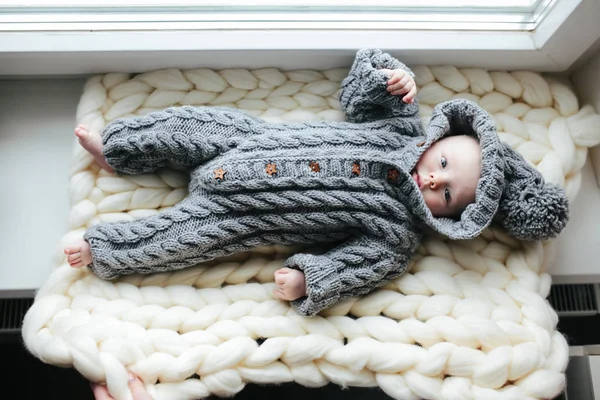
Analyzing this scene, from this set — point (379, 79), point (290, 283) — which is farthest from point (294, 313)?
point (379, 79)

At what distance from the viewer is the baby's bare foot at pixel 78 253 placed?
959 mm

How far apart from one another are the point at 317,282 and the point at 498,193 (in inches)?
13.2

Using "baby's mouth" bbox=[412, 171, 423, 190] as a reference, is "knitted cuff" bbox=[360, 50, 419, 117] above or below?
above

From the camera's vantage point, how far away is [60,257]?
3.31 ft

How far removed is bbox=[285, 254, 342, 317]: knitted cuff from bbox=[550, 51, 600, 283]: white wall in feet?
1.51

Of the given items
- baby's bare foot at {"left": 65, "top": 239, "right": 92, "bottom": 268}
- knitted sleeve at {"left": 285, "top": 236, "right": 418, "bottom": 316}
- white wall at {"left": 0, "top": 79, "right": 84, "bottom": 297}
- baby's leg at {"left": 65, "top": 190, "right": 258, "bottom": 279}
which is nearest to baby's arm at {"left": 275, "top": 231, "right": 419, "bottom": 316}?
knitted sleeve at {"left": 285, "top": 236, "right": 418, "bottom": 316}

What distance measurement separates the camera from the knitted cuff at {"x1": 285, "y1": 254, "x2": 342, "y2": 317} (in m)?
0.92

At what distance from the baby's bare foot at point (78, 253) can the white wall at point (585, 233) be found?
864 millimetres

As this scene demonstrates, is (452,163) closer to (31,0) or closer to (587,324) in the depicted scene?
(587,324)

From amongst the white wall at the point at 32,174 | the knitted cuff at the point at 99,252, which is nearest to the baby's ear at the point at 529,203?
the knitted cuff at the point at 99,252

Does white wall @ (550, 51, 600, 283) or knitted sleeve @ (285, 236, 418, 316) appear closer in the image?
knitted sleeve @ (285, 236, 418, 316)

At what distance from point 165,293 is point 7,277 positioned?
11.9 inches

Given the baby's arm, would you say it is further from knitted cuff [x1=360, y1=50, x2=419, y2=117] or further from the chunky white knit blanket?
knitted cuff [x1=360, y1=50, x2=419, y2=117]

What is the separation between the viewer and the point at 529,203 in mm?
953
